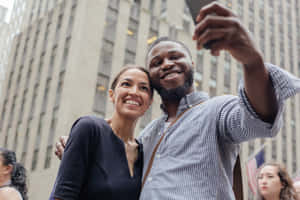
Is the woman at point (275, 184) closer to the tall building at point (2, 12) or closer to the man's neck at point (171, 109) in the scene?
the man's neck at point (171, 109)

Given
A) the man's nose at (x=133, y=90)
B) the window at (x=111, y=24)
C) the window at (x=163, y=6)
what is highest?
the window at (x=163, y=6)

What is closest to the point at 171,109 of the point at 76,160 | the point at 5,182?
the point at 76,160

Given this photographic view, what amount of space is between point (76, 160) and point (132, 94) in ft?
2.82

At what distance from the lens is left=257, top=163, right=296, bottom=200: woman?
494 cm

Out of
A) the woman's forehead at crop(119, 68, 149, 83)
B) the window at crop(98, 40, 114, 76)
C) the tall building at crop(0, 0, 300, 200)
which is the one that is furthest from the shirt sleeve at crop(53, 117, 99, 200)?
the window at crop(98, 40, 114, 76)

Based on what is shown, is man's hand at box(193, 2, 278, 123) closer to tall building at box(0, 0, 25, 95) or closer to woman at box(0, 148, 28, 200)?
woman at box(0, 148, 28, 200)

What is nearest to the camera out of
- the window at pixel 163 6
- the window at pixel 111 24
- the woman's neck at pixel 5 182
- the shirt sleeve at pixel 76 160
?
the shirt sleeve at pixel 76 160

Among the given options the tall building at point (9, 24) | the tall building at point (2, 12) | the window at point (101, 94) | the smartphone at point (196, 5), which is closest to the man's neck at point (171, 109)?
the smartphone at point (196, 5)

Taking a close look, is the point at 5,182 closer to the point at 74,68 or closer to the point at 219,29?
the point at 219,29

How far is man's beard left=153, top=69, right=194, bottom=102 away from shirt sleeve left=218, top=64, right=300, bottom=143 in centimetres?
68

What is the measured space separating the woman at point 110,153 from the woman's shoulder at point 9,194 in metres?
2.27

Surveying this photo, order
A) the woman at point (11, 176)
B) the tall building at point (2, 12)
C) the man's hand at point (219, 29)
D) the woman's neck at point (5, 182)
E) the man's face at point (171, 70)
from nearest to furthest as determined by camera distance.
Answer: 1. the man's hand at point (219, 29)
2. the man's face at point (171, 70)
3. the woman at point (11, 176)
4. the woman's neck at point (5, 182)
5. the tall building at point (2, 12)

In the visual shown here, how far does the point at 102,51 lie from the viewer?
92.0 feet

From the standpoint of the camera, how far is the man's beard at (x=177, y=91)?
3004mm
